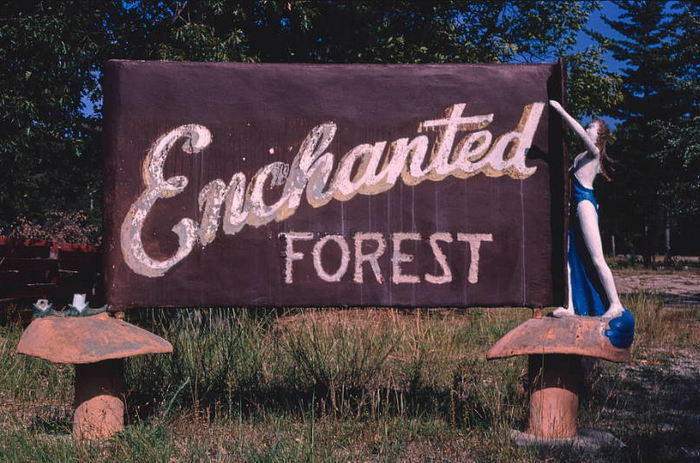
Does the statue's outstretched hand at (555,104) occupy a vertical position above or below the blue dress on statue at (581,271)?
above

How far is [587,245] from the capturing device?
386cm

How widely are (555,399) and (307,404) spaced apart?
1816 mm

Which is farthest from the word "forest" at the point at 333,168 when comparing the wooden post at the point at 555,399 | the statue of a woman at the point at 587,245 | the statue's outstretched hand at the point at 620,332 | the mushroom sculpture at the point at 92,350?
the wooden post at the point at 555,399

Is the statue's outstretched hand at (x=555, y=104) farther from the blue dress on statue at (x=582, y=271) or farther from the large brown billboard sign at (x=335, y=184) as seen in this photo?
the blue dress on statue at (x=582, y=271)

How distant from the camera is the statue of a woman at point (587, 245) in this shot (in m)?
3.81

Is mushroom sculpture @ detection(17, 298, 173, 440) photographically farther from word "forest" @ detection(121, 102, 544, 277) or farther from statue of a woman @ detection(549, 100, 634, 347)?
statue of a woman @ detection(549, 100, 634, 347)

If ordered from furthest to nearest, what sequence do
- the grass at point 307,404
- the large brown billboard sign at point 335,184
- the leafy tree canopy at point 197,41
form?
the leafy tree canopy at point 197,41, the large brown billboard sign at point 335,184, the grass at point 307,404

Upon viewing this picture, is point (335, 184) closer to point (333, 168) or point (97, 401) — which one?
point (333, 168)

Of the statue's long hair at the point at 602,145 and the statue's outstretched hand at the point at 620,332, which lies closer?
the statue's outstretched hand at the point at 620,332

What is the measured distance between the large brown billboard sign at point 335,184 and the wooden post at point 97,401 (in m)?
0.39

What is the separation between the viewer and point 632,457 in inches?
147

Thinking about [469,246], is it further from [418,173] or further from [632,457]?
[632,457]

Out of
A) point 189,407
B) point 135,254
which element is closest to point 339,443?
point 189,407

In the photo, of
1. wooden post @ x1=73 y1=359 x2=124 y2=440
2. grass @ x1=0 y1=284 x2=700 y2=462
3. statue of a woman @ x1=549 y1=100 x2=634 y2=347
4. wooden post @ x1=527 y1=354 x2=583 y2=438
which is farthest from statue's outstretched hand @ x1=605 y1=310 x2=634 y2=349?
wooden post @ x1=73 y1=359 x2=124 y2=440
